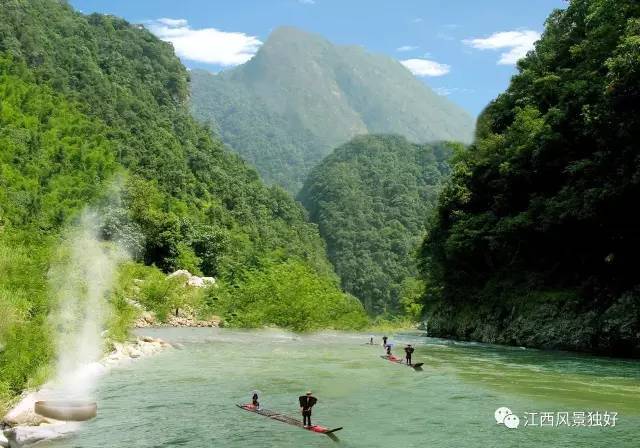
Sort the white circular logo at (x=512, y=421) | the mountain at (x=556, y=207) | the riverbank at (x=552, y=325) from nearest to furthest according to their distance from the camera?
1. the white circular logo at (x=512, y=421)
2. the riverbank at (x=552, y=325)
3. the mountain at (x=556, y=207)

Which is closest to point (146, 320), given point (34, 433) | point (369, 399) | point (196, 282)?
point (196, 282)

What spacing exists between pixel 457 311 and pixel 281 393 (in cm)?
2875

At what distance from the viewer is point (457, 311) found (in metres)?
46.6

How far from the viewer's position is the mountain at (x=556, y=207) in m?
28.9

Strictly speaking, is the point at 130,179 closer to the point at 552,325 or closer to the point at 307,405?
the point at 552,325

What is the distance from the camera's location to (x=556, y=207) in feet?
108

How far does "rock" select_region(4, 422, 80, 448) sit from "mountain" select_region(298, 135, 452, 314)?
102974mm

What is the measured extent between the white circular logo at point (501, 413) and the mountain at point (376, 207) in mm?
98685

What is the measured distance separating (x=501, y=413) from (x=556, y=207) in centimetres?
1906

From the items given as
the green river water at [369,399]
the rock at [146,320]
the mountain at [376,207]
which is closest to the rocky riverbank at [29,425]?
the green river water at [369,399]

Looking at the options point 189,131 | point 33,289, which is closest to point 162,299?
point 33,289

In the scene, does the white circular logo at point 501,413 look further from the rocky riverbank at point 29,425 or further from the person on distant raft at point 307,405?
the rocky riverbank at point 29,425

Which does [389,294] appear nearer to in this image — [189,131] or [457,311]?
[189,131]

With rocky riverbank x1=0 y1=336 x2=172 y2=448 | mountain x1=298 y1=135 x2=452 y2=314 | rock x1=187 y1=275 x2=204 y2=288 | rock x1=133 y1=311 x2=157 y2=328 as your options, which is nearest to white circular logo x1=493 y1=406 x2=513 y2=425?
rocky riverbank x1=0 y1=336 x2=172 y2=448
